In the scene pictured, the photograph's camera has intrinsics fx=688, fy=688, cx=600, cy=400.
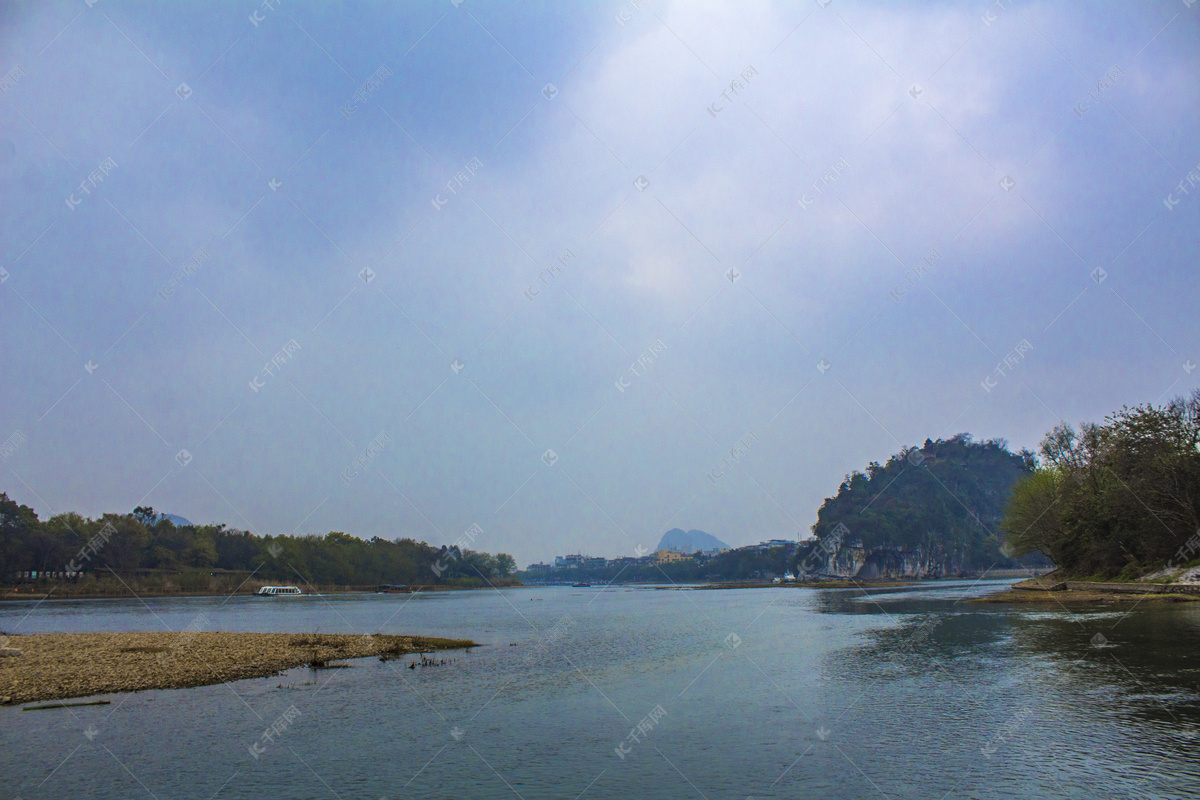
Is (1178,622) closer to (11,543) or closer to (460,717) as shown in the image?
(460,717)

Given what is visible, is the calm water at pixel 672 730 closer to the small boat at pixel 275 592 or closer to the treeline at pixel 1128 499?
the treeline at pixel 1128 499

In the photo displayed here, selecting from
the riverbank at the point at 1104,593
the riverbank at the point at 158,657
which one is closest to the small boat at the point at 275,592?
the riverbank at the point at 158,657

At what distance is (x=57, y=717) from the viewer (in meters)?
23.7

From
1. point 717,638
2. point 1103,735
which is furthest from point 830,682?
point 717,638

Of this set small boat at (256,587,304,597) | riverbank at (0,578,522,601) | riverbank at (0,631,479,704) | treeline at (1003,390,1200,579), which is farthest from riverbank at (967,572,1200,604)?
riverbank at (0,578,522,601)

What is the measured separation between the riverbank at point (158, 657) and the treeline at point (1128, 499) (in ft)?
209

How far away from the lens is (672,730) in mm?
22891

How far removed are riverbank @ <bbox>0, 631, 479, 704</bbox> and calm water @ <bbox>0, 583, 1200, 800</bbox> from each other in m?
2.27

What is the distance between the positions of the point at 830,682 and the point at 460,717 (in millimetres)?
16741

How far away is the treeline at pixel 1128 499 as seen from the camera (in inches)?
2482

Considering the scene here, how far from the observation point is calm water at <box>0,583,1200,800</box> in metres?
17.2

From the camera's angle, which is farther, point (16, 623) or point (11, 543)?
point (11, 543)

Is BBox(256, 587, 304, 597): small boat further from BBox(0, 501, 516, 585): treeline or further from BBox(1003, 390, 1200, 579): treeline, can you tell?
BBox(1003, 390, 1200, 579): treeline

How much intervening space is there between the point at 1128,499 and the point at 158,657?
82828mm
